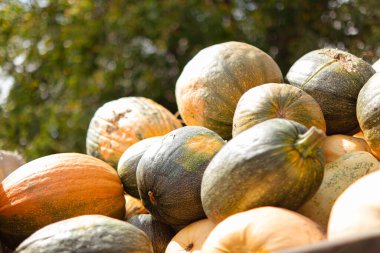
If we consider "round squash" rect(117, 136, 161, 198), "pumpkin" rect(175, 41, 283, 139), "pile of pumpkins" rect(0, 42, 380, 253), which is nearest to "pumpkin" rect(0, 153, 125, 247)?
"pile of pumpkins" rect(0, 42, 380, 253)

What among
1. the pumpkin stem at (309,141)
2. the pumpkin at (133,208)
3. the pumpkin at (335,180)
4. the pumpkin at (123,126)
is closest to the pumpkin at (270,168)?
the pumpkin stem at (309,141)

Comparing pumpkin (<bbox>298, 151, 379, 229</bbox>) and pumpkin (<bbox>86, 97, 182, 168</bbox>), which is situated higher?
pumpkin (<bbox>298, 151, 379, 229</bbox>)

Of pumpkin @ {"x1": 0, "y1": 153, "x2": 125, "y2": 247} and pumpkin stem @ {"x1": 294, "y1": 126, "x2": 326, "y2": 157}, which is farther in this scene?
pumpkin @ {"x1": 0, "y1": 153, "x2": 125, "y2": 247}

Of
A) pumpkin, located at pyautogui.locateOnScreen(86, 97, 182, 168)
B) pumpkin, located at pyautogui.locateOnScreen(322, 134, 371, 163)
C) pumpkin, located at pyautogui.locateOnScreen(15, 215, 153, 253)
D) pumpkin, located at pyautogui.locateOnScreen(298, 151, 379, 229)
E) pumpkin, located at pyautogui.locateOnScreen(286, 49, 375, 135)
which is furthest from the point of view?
pumpkin, located at pyautogui.locateOnScreen(86, 97, 182, 168)

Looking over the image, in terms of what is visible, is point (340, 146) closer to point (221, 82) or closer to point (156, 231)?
point (221, 82)

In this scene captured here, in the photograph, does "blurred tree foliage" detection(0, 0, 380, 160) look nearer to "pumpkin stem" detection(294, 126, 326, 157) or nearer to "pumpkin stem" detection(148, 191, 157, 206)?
"pumpkin stem" detection(148, 191, 157, 206)

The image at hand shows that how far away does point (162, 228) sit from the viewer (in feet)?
7.24

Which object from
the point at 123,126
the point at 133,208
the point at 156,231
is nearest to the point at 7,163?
the point at 123,126

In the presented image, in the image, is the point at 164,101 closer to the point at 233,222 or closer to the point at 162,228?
the point at 162,228

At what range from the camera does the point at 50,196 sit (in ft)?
6.74

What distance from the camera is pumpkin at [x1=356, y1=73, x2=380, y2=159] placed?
1978 millimetres

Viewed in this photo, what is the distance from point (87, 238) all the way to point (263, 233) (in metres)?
0.50

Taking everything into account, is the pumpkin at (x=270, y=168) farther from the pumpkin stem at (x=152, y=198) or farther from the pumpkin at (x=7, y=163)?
the pumpkin at (x=7, y=163)

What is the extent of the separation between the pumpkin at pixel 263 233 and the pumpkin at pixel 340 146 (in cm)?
63
